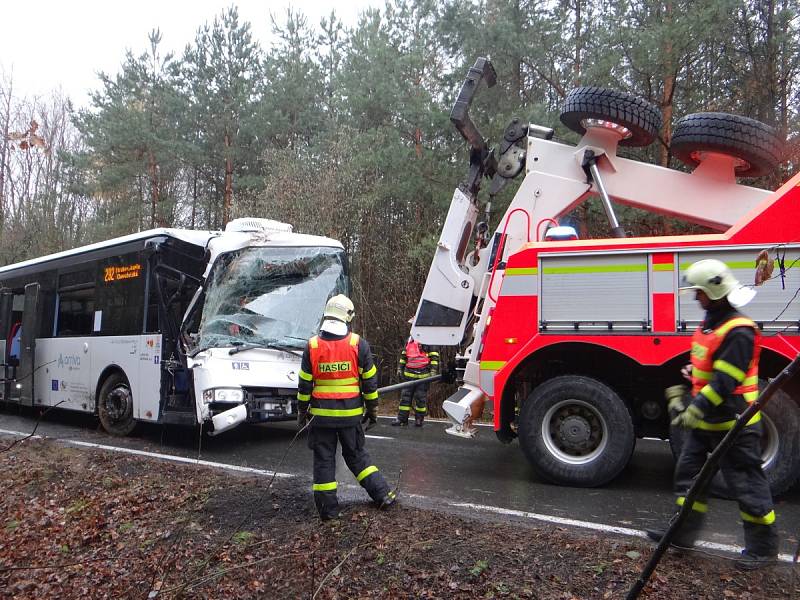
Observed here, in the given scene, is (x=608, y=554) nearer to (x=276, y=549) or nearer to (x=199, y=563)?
(x=276, y=549)

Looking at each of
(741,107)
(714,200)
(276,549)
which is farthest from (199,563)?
(741,107)

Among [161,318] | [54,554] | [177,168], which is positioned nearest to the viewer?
[54,554]

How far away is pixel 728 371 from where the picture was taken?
3670mm

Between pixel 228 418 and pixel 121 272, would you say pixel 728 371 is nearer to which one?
pixel 228 418

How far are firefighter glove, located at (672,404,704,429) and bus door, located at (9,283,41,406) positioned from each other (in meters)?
10.2

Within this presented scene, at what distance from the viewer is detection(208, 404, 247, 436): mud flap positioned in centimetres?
704

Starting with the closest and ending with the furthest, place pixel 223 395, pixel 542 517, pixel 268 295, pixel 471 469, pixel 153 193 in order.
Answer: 1. pixel 542 517
2. pixel 471 469
3. pixel 223 395
4. pixel 268 295
5. pixel 153 193

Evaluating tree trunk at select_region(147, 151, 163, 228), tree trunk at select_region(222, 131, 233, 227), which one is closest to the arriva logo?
tree trunk at select_region(222, 131, 233, 227)

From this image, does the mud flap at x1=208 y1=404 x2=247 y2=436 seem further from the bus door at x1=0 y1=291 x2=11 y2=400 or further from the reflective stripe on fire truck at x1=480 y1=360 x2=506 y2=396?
the bus door at x1=0 y1=291 x2=11 y2=400

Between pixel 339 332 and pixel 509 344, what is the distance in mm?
1770

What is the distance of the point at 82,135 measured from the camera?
74.7 ft

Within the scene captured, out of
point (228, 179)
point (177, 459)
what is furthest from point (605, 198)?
point (228, 179)

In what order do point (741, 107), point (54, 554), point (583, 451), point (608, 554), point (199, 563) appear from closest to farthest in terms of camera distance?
point (608, 554), point (199, 563), point (54, 554), point (583, 451), point (741, 107)

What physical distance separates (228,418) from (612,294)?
4.27 meters
